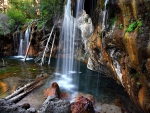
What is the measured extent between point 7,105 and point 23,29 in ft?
70.9

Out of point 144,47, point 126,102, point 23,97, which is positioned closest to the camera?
point 144,47

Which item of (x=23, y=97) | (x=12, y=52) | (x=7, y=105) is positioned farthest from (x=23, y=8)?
(x=7, y=105)

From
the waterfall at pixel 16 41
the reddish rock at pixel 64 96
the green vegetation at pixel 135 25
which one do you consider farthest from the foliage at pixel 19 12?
the green vegetation at pixel 135 25

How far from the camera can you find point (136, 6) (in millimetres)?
4516

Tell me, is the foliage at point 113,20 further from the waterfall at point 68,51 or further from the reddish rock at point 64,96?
the reddish rock at point 64,96

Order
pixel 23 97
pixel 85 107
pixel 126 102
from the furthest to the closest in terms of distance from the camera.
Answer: pixel 23 97 → pixel 126 102 → pixel 85 107

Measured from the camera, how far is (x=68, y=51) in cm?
2250

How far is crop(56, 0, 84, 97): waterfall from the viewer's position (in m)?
10.5

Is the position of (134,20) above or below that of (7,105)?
above

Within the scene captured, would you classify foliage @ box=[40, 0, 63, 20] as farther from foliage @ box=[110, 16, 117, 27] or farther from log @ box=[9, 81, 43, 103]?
foliage @ box=[110, 16, 117, 27]

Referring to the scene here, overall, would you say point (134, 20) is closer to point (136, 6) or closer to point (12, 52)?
point (136, 6)

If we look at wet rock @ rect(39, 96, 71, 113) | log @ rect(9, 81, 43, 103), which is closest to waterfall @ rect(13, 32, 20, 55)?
log @ rect(9, 81, 43, 103)

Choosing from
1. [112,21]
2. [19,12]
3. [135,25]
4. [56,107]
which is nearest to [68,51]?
[19,12]

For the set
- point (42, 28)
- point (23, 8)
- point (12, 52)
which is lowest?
point (12, 52)
